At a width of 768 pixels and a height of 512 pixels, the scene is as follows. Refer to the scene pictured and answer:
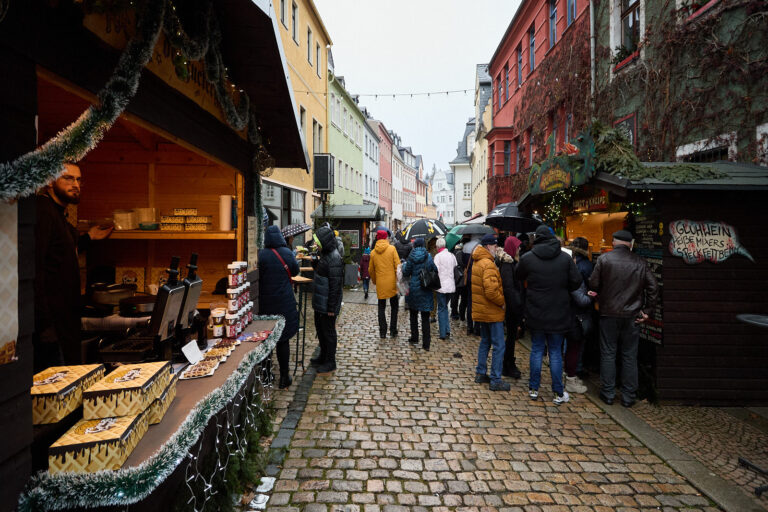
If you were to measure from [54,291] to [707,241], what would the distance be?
21.2ft

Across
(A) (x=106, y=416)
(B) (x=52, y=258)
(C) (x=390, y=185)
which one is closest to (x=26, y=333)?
(A) (x=106, y=416)

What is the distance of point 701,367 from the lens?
526 centimetres

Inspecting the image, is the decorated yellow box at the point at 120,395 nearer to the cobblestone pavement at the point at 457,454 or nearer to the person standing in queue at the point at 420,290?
the cobblestone pavement at the point at 457,454

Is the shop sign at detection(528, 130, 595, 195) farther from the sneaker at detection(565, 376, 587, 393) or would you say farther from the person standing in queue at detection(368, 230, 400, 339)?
the person standing in queue at detection(368, 230, 400, 339)

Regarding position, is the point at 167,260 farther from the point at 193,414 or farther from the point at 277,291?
the point at 193,414

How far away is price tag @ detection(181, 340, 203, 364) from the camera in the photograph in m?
3.49

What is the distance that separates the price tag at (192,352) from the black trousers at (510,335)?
4.15 metres

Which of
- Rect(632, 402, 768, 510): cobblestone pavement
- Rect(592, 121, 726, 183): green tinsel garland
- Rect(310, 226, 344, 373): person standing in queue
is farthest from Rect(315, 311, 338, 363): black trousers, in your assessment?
Rect(592, 121, 726, 183): green tinsel garland

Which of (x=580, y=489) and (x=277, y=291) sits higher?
(x=277, y=291)

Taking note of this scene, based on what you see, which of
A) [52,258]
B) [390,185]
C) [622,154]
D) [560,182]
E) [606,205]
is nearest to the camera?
[52,258]

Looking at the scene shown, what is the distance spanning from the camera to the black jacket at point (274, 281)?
19.2 feet

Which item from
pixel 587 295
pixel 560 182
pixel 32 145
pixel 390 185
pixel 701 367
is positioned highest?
pixel 390 185

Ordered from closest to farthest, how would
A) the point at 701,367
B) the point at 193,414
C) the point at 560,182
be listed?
the point at 193,414
the point at 701,367
the point at 560,182

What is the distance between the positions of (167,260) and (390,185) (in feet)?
164
